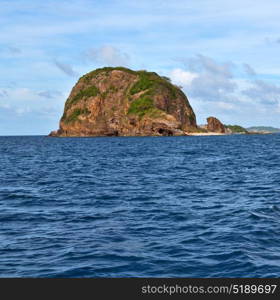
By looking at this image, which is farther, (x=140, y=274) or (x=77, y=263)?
(x=77, y=263)

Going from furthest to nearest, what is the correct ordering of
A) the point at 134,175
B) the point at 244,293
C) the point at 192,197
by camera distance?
the point at 134,175 → the point at 192,197 → the point at 244,293

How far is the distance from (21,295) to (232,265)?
22.3 feet

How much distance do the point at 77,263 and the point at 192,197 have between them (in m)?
13.5

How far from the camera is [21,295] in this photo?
925 cm

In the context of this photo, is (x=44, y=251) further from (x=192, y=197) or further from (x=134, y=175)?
(x=134, y=175)

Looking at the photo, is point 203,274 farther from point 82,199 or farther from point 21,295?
point 82,199

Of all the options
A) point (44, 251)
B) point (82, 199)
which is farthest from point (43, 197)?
point (44, 251)

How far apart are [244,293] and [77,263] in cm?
617

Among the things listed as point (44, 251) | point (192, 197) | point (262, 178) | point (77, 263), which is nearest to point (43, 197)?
point (192, 197)

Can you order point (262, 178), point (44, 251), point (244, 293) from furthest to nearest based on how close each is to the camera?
point (262, 178), point (44, 251), point (244, 293)

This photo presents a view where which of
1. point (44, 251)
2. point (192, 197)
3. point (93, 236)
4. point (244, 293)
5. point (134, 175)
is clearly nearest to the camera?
point (244, 293)

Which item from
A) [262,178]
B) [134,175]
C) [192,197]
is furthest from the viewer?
[134,175]

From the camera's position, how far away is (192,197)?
26188 mm

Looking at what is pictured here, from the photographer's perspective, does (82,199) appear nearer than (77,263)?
No
